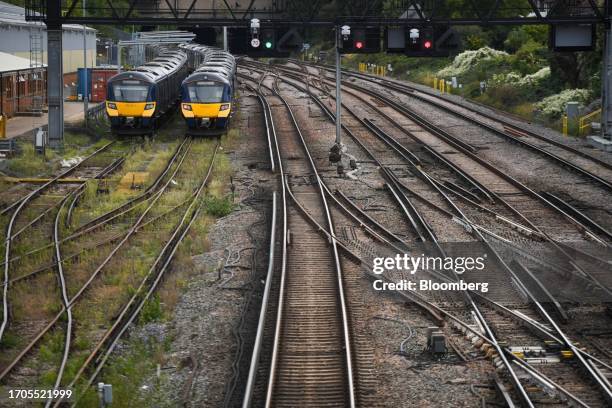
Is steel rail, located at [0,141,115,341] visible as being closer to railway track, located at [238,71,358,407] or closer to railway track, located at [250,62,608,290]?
railway track, located at [238,71,358,407]

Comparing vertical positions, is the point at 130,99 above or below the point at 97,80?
below

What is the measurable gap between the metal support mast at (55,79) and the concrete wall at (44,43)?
9.25 meters

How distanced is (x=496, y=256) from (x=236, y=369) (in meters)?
6.46

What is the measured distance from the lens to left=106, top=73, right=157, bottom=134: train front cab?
3378cm

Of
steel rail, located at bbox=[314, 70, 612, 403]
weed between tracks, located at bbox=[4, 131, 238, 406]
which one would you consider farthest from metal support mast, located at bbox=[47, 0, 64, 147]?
steel rail, located at bbox=[314, 70, 612, 403]

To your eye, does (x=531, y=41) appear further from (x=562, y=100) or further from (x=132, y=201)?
(x=132, y=201)

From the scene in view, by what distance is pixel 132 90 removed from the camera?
111 feet

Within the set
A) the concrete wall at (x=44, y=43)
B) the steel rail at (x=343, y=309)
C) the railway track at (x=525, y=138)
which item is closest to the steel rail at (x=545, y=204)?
the railway track at (x=525, y=138)

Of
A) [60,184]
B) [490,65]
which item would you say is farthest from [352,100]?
[60,184]

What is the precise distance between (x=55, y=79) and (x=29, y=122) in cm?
801

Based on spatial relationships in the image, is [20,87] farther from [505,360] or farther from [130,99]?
[505,360]

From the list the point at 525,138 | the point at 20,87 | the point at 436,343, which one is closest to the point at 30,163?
the point at 20,87

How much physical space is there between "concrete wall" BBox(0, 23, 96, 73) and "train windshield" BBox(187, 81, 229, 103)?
10.6 m

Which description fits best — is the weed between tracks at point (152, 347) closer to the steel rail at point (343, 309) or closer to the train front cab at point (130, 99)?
the steel rail at point (343, 309)
